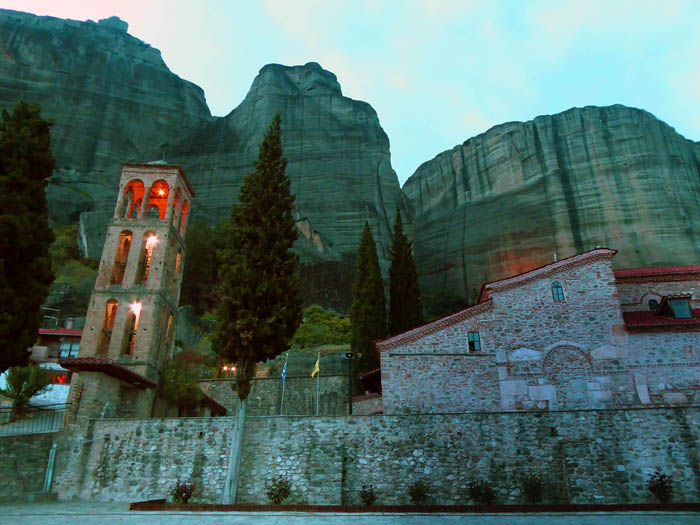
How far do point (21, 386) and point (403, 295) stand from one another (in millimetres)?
20731

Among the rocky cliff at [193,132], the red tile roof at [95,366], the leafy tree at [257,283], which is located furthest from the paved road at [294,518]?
the rocky cliff at [193,132]

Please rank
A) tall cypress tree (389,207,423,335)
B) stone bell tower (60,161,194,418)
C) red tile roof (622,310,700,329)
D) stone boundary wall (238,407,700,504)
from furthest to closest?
1. tall cypress tree (389,207,423,335)
2. stone bell tower (60,161,194,418)
3. red tile roof (622,310,700,329)
4. stone boundary wall (238,407,700,504)

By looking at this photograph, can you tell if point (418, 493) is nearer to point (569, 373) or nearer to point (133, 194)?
point (569, 373)

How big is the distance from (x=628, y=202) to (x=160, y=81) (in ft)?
222

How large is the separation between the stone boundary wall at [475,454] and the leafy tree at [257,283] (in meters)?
2.44

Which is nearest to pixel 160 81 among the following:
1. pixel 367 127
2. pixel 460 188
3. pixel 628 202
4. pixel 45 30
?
pixel 45 30

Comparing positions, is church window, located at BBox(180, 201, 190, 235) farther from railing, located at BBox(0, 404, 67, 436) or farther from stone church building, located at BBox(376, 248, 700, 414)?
stone church building, located at BBox(376, 248, 700, 414)

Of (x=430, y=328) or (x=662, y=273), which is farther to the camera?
(x=662, y=273)

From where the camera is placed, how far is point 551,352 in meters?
19.6

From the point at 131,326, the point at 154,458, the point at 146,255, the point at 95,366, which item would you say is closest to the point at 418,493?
the point at 154,458

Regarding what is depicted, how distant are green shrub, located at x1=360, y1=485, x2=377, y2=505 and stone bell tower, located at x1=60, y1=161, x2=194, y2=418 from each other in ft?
32.3

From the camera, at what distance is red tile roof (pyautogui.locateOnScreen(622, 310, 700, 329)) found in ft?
61.9

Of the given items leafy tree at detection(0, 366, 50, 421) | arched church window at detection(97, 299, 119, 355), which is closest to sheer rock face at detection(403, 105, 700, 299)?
arched church window at detection(97, 299, 119, 355)

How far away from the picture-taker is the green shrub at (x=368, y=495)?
1422 cm
